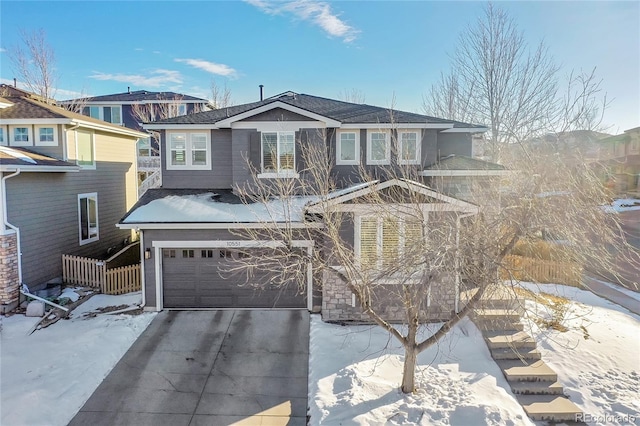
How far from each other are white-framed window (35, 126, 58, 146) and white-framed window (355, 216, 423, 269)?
12.3 m

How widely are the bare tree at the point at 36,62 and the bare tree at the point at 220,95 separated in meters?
11.3

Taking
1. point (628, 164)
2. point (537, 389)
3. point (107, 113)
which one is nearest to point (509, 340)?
point (537, 389)

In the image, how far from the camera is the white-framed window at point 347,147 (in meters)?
14.0

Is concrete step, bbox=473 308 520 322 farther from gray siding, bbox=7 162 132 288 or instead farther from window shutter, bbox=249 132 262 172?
gray siding, bbox=7 162 132 288

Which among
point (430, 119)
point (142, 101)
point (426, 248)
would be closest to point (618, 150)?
point (430, 119)

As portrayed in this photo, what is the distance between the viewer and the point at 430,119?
14.3 meters

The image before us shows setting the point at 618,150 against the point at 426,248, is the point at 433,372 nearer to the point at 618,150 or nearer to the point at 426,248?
the point at 426,248

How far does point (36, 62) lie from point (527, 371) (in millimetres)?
34933

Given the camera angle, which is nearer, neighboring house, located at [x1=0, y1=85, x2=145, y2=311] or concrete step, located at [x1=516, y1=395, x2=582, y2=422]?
concrete step, located at [x1=516, y1=395, x2=582, y2=422]

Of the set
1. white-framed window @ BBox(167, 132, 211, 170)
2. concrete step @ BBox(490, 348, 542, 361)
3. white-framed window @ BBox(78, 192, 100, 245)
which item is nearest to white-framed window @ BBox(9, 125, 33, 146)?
white-framed window @ BBox(78, 192, 100, 245)

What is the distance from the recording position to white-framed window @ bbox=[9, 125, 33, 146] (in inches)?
569

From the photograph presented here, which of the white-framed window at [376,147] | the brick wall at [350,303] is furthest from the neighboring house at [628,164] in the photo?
the brick wall at [350,303]

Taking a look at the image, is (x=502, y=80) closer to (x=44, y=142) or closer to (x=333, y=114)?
(x=333, y=114)

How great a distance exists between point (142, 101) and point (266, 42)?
17.8 metres
